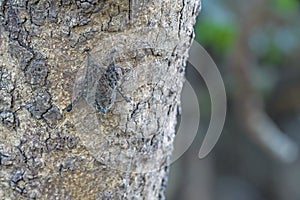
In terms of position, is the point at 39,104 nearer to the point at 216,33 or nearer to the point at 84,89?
the point at 84,89

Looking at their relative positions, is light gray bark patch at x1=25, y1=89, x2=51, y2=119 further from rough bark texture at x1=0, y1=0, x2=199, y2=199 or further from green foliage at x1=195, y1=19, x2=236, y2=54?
green foliage at x1=195, y1=19, x2=236, y2=54

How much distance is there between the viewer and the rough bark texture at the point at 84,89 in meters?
0.37

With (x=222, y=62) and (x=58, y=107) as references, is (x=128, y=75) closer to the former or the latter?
(x=58, y=107)

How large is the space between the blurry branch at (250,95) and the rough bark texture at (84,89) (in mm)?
810

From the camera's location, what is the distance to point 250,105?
4.32 ft

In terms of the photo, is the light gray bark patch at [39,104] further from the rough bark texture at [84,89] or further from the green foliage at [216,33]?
the green foliage at [216,33]

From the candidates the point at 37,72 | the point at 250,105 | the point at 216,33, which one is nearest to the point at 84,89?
the point at 37,72

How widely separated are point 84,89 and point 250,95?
3.12 feet

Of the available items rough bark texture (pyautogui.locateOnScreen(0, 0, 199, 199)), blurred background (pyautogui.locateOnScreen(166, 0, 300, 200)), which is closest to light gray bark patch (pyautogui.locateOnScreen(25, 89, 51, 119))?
rough bark texture (pyautogui.locateOnScreen(0, 0, 199, 199))

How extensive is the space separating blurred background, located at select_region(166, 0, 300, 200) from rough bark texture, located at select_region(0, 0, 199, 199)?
76 cm

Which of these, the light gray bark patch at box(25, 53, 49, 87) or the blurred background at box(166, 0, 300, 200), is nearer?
the light gray bark patch at box(25, 53, 49, 87)

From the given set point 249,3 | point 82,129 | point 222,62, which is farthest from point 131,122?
point 222,62

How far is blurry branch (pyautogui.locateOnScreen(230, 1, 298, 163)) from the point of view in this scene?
1.21 metres

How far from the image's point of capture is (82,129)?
390 millimetres
